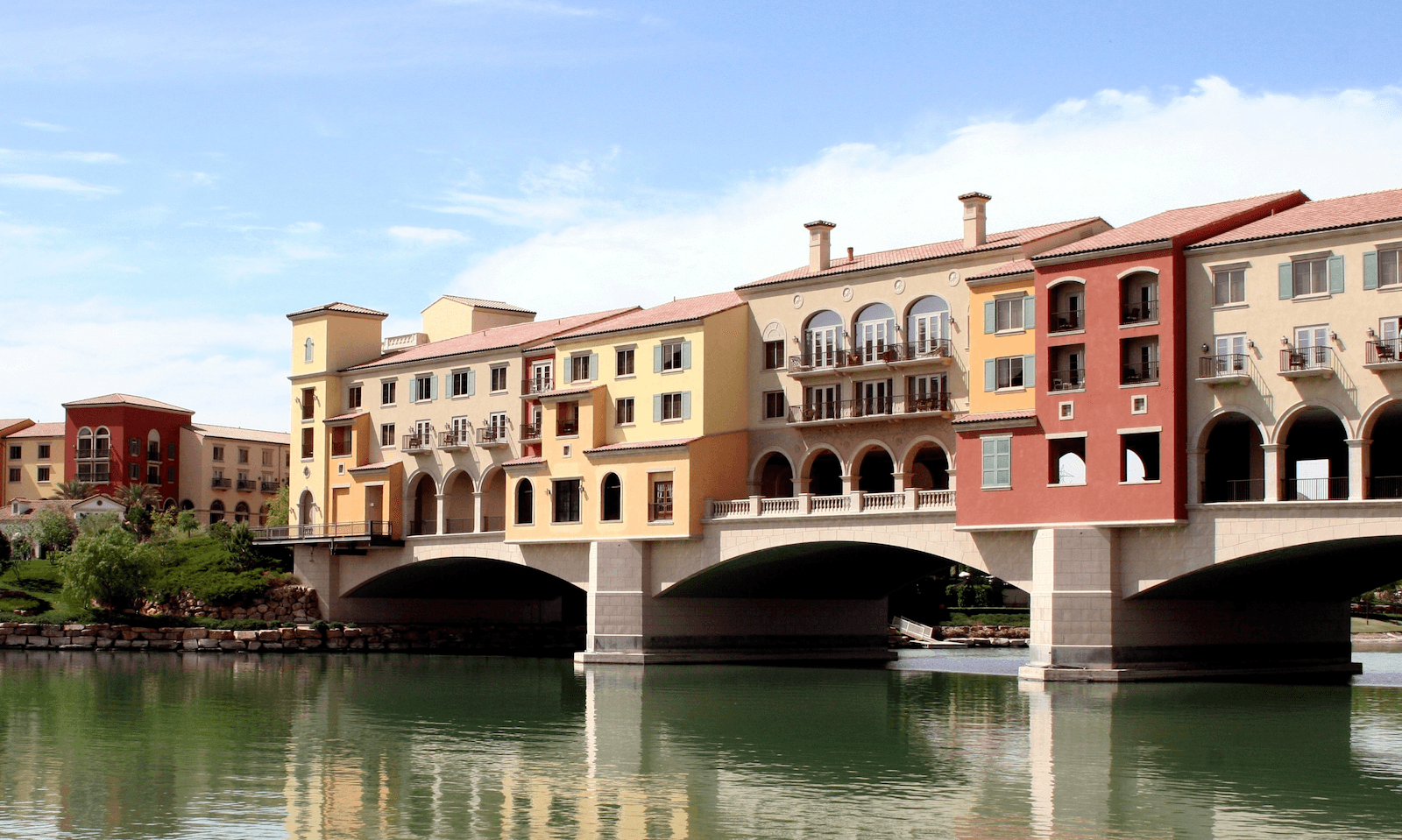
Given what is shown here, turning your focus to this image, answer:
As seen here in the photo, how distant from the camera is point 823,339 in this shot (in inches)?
2830

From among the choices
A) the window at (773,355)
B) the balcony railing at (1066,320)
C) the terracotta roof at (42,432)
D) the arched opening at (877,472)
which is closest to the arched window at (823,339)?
the window at (773,355)

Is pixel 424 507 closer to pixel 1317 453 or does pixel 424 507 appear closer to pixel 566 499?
pixel 566 499

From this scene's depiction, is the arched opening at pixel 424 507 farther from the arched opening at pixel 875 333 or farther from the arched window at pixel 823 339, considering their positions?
the arched opening at pixel 875 333

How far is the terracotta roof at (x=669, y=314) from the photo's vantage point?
74688 millimetres

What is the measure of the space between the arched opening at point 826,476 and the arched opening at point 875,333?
25.3 feet

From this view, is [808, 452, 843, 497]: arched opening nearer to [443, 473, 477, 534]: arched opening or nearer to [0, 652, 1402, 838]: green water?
[0, 652, 1402, 838]: green water

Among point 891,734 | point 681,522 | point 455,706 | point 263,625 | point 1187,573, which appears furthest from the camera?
point 263,625

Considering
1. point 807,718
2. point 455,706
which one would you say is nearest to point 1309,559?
point 807,718

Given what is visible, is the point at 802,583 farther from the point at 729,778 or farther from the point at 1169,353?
the point at 729,778

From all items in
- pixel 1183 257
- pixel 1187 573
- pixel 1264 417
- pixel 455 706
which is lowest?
pixel 455 706

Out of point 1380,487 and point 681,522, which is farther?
point 681,522

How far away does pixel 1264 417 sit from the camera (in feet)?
184

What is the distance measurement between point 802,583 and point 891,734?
3460 centimetres

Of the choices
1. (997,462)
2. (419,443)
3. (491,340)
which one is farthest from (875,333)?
(419,443)
